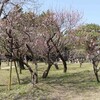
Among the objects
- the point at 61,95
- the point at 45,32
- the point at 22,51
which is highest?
the point at 45,32

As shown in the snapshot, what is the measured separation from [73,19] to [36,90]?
45.5 feet

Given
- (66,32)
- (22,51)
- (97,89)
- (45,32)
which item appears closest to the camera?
(97,89)

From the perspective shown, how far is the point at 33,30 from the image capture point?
19.6 metres

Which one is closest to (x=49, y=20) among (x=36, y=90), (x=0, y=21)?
(x=0, y=21)

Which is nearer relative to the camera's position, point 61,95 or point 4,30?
point 61,95

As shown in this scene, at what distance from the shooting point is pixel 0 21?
1792 cm

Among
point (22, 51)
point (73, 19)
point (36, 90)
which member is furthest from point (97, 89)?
point (73, 19)

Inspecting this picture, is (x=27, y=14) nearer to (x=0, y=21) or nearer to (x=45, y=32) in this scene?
(x=0, y=21)

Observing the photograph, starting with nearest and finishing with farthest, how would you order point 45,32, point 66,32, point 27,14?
point 27,14 → point 45,32 → point 66,32

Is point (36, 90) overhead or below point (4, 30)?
below

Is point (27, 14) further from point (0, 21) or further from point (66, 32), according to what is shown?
point (66, 32)

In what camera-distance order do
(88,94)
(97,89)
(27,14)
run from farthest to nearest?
(27,14) → (97,89) → (88,94)

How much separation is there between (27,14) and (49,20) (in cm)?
514

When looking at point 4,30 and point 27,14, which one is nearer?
point 4,30
